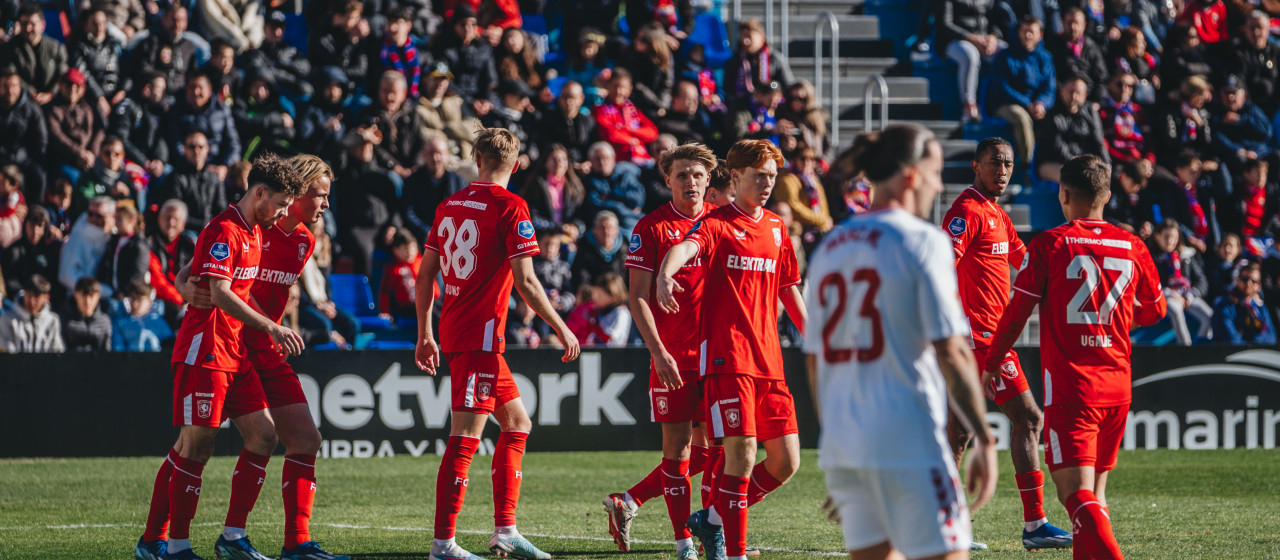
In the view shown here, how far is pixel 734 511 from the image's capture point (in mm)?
6324

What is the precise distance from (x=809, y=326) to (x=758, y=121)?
12293 mm

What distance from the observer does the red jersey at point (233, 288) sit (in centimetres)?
668

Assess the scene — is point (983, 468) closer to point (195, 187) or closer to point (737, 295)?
point (737, 295)

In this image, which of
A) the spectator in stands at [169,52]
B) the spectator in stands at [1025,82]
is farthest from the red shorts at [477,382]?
the spectator in stands at [1025,82]

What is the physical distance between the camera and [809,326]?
4258 millimetres

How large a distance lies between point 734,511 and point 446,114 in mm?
10237

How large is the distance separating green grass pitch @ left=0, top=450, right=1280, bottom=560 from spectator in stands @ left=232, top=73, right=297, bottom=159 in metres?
4.32

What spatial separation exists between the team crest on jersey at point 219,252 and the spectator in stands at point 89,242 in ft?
26.4

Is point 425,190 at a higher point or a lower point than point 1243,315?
higher

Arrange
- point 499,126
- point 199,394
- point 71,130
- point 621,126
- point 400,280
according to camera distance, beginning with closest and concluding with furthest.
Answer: point 199,394
point 400,280
point 71,130
point 499,126
point 621,126

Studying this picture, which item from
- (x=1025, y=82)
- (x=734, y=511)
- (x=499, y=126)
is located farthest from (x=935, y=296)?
(x=1025, y=82)

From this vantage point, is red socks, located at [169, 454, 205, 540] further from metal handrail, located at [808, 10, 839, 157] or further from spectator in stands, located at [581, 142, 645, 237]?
metal handrail, located at [808, 10, 839, 157]

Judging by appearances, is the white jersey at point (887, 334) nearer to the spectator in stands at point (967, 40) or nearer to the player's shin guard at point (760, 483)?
the player's shin guard at point (760, 483)

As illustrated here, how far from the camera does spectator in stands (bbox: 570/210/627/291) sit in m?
14.6
